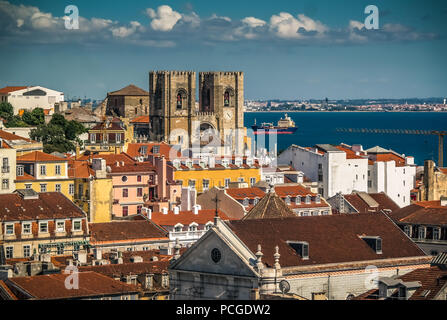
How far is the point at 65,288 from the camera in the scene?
148 ft

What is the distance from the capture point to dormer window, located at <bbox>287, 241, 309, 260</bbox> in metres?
45.9

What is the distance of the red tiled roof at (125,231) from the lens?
214ft

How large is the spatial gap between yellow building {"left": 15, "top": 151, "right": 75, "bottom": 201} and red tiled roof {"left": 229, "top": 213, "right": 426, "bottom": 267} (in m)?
28.2

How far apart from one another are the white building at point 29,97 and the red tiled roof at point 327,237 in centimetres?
10181

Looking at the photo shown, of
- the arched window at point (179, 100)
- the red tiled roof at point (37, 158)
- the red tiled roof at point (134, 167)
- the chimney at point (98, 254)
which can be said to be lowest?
the chimney at point (98, 254)

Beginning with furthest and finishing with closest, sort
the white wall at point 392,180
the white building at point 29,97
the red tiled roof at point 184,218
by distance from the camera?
the white building at point 29,97 → the white wall at point 392,180 → the red tiled roof at point 184,218

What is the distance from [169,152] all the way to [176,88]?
3029 centimetres

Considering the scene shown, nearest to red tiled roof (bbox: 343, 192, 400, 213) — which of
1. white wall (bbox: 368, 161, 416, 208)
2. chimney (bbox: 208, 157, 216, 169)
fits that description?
white wall (bbox: 368, 161, 416, 208)

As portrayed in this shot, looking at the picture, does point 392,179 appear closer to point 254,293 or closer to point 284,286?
point 284,286

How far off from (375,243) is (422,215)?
38.5 ft

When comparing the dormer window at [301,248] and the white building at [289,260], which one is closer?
the white building at [289,260]

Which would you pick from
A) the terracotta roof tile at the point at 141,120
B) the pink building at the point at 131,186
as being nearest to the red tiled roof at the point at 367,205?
the pink building at the point at 131,186

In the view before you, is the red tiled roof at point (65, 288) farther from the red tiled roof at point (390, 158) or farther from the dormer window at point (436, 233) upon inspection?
the red tiled roof at point (390, 158)
